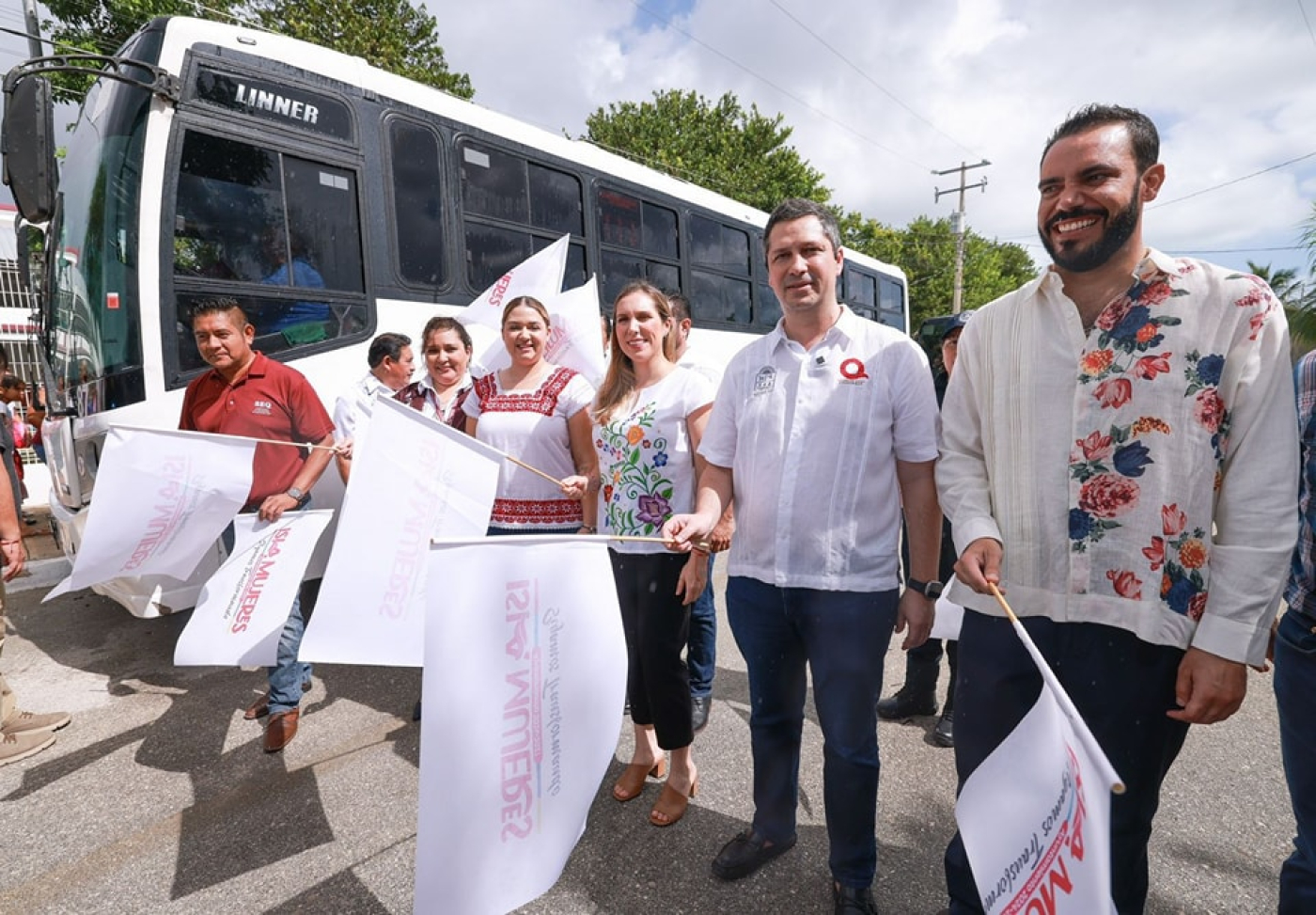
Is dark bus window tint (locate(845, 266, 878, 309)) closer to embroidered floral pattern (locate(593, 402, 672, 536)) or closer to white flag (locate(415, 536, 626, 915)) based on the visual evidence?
embroidered floral pattern (locate(593, 402, 672, 536))

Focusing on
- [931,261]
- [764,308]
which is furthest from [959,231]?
[764,308]

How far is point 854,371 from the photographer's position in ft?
6.04

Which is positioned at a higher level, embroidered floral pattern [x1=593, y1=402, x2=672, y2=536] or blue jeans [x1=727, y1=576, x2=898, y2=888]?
embroidered floral pattern [x1=593, y1=402, x2=672, y2=536]

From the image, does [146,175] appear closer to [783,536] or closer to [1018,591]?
[783,536]

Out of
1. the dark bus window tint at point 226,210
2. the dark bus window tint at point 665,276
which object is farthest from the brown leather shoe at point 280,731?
the dark bus window tint at point 665,276

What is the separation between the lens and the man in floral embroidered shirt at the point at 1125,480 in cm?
132

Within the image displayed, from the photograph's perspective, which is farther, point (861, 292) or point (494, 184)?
point (861, 292)

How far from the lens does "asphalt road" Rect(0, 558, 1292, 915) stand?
80.1 inches

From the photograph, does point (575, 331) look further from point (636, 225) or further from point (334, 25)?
point (334, 25)

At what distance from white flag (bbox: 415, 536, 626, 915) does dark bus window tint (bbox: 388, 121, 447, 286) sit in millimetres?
3392

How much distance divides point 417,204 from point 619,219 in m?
2.06

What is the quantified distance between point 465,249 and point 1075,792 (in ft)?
15.2

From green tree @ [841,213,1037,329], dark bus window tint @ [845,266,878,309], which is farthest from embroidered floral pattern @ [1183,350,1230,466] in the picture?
green tree @ [841,213,1037,329]

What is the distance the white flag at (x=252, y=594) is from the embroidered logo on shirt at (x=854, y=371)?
2.29 metres
